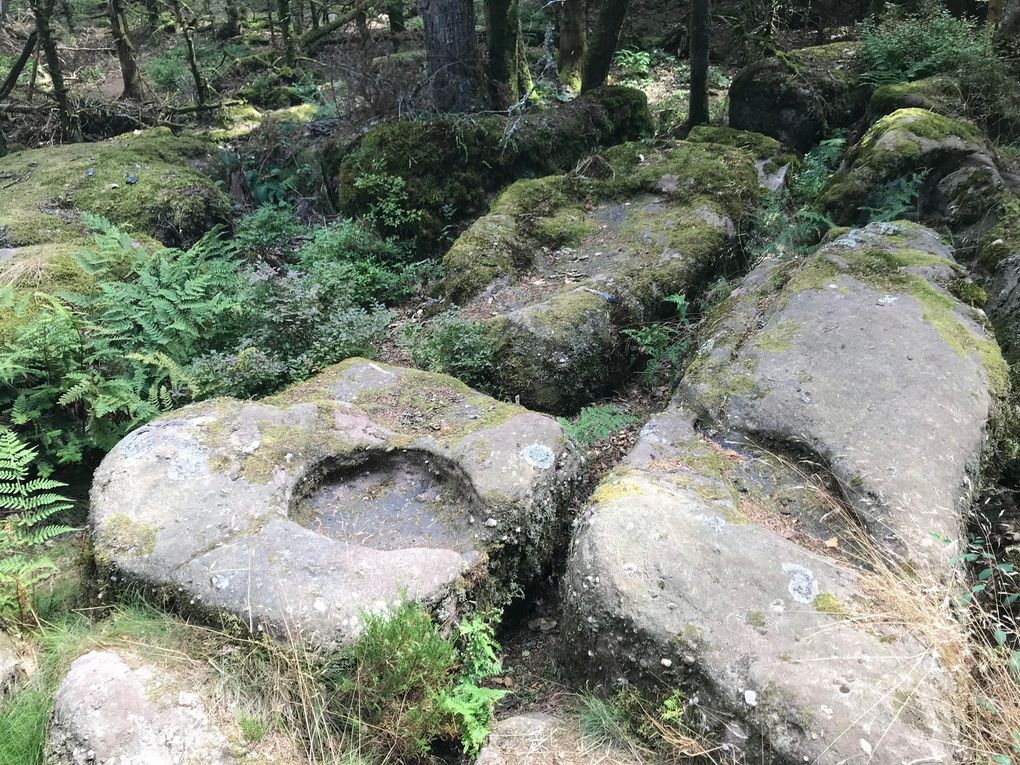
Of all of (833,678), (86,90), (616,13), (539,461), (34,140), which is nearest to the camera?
(833,678)

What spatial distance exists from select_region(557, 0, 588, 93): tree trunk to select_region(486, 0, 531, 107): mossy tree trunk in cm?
192

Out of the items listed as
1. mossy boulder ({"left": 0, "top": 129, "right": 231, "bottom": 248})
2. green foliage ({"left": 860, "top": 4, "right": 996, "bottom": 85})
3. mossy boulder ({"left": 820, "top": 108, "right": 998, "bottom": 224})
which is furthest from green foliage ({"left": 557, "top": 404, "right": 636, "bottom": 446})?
green foliage ({"left": 860, "top": 4, "right": 996, "bottom": 85})

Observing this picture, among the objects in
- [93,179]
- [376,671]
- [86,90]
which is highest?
[86,90]

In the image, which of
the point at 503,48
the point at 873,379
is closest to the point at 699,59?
the point at 503,48

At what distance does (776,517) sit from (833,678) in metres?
1.00

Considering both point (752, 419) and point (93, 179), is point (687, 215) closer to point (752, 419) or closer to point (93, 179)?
point (752, 419)

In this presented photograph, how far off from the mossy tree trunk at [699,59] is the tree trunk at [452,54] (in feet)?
9.62

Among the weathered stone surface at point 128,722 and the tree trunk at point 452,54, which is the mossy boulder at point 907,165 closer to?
the tree trunk at point 452,54

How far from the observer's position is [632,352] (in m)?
5.56

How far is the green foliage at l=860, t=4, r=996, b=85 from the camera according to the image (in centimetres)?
858

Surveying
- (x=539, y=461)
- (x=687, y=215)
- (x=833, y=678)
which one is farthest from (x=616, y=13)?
(x=833, y=678)

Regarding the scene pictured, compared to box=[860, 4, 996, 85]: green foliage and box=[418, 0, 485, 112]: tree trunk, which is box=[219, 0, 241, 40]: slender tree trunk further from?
box=[860, 4, 996, 85]: green foliage

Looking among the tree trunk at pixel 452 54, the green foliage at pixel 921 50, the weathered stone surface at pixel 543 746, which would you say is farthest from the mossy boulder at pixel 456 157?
the weathered stone surface at pixel 543 746

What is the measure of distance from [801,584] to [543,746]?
1353 mm
